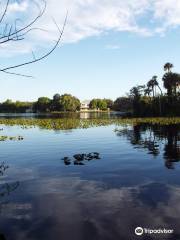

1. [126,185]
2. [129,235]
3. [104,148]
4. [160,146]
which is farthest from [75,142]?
[129,235]

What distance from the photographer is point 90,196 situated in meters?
16.6

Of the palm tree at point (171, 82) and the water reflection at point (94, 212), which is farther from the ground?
the palm tree at point (171, 82)

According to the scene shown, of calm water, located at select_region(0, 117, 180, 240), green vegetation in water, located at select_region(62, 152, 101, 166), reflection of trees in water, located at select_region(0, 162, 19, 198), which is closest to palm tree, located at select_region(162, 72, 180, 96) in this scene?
calm water, located at select_region(0, 117, 180, 240)

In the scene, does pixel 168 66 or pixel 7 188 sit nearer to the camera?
pixel 7 188

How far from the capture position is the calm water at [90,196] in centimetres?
1249

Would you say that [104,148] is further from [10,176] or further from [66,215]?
[66,215]

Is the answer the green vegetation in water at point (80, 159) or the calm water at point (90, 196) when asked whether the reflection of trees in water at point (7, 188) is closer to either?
the calm water at point (90, 196)

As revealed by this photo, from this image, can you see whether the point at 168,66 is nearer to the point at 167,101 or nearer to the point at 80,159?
the point at 167,101

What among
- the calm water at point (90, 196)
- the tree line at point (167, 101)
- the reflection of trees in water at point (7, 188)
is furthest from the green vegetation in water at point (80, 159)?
the tree line at point (167, 101)

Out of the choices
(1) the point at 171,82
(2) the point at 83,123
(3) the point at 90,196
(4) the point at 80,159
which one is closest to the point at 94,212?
(3) the point at 90,196

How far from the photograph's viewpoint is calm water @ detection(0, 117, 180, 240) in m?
12.5

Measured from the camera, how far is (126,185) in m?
18.4

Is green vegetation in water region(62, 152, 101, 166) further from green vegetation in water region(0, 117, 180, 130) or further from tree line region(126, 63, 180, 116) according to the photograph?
tree line region(126, 63, 180, 116)

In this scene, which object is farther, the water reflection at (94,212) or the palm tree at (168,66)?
the palm tree at (168,66)
